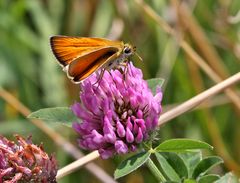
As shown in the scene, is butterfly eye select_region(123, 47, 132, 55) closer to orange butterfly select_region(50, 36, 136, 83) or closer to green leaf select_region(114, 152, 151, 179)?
orange butterfly select_region(50, 36, 136, 83)

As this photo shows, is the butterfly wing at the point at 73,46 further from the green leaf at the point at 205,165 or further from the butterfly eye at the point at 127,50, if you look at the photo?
the green leaf at the point at 205,165

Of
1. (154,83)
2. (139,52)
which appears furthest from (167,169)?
(139,52)

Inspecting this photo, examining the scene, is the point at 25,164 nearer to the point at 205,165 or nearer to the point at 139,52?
the point at 205,165

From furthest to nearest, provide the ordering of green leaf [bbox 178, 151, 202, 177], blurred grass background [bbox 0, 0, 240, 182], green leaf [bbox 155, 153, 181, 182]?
blurred grass background [bbox 0, 0, 240, 182] → green leaf [bbox 178, 151, 202, 177] → green leaf [bbox 155, 153, 181, 182]

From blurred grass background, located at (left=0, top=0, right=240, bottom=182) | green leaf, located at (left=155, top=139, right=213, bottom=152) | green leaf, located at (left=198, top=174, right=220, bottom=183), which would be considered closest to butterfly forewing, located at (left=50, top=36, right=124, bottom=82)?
green leaf, located at (left=155, top=139, right=213, bottom=152)

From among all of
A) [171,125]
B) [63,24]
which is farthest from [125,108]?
[63,24]

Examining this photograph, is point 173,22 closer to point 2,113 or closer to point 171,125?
point 171,125

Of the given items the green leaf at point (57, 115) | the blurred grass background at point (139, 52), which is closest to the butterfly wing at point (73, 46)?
the green leaf at point (57, 115)
